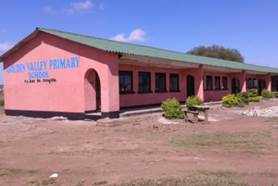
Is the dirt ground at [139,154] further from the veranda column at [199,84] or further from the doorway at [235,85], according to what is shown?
the doorway at [235,85]

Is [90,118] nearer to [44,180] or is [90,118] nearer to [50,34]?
[50,34]

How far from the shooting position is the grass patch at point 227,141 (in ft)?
41.7

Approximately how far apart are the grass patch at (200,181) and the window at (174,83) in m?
22.8

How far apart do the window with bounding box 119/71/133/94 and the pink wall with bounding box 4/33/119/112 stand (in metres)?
3.52

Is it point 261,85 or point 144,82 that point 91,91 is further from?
point 261,85

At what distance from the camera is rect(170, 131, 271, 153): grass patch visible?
12703 mm

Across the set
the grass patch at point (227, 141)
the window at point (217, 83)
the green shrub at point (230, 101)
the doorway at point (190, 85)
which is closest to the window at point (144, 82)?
the green shrub at point (230, 101)

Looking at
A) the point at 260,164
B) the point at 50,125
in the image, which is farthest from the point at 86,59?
the point at 260,164

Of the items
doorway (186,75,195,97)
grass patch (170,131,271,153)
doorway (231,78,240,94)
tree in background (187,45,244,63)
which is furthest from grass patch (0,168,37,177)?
tree in background (187,45,244,63)

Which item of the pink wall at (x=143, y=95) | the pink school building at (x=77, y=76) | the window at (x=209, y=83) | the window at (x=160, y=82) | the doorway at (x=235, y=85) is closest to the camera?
the pink school building at (x=77, y=76)

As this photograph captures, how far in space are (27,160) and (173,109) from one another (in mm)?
11777

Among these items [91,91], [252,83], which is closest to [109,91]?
[91,91]

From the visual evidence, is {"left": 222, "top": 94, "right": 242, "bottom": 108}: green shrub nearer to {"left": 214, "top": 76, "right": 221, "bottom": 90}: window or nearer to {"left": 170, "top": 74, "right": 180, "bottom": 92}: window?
{"left": 170, "top": 74, "right": 180, "bottom": 92}: window

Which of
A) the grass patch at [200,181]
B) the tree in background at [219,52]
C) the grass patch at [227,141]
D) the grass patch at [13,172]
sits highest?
the tree in background at [219,52]
